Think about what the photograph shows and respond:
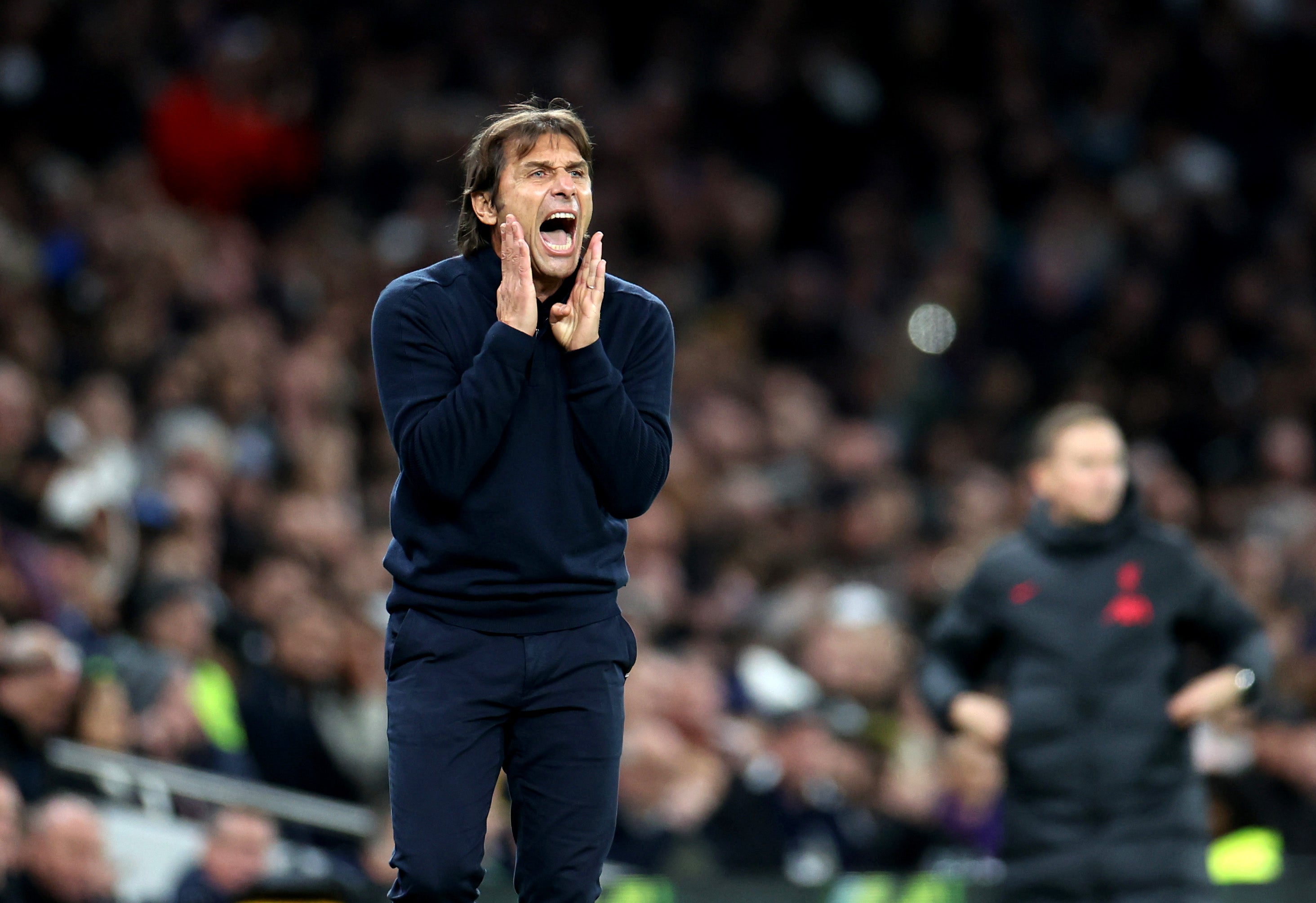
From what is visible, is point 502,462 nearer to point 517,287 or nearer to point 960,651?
point 517,287

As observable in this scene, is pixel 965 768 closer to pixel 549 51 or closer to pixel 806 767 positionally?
pixel 806 767

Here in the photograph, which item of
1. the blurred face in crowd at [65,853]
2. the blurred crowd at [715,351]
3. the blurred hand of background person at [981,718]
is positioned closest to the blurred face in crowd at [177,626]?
the blurred crowd at [715,351]

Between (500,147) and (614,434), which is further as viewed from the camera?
(500,147)

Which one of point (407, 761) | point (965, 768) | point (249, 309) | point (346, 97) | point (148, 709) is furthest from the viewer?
point (346, 97)

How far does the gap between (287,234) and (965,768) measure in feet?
14.9

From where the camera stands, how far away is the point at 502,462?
10.6ft

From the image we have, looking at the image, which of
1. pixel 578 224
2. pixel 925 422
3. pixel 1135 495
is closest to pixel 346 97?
pixel 925 422

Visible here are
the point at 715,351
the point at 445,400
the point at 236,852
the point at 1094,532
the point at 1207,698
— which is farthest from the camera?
the point at 715,351

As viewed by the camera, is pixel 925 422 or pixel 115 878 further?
pixel 925 422

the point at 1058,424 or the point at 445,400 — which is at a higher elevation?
the point at 1058,424

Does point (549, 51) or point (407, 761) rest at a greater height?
point (549, 51)

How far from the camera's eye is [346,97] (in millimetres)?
10344

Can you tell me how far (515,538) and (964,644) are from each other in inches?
82.2

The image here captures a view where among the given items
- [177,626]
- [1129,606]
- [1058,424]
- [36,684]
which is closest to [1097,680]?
[1129,606]
